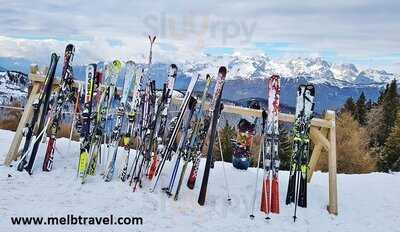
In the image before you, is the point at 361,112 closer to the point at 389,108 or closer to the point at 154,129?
the point at 389,108

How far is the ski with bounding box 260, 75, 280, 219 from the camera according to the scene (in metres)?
6.67

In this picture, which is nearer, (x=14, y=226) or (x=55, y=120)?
(x=14, y=226)

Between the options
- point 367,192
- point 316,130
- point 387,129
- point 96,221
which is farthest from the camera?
point 387,129

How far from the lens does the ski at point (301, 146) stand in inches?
275

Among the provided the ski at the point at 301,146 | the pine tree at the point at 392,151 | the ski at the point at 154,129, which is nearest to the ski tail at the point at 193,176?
the ski at the point at 154,129

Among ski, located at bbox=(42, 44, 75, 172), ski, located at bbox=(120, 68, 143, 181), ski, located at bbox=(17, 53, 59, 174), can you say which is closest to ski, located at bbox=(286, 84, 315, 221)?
ski, located at bbox=(120, 68, 143, 181)

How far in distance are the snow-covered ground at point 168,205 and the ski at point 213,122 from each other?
0.19 metres

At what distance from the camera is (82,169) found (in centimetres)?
688

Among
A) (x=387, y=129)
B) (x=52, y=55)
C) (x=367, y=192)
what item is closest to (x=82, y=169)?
(x=52, y=55)

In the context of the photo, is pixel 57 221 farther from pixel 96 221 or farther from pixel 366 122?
pixel 366 122

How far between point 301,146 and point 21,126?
13.7 ft

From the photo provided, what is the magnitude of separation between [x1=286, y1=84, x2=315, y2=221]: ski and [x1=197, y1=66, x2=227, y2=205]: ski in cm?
117

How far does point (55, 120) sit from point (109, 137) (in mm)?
854

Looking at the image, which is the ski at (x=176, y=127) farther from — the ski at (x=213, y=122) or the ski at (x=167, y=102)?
the ski at (x=213, y=122)
